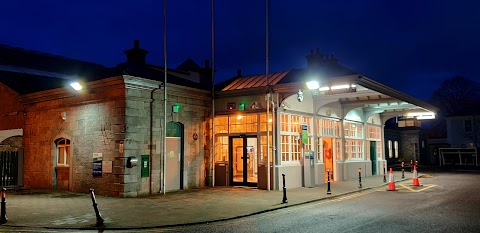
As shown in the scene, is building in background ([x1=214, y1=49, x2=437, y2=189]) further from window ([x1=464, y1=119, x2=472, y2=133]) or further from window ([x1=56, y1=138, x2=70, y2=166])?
window ([x1=464, y1=119, x2=472, y2=133])

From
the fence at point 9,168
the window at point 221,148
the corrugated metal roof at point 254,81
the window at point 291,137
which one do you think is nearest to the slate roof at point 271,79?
the corrugated metal roof at point 254,81

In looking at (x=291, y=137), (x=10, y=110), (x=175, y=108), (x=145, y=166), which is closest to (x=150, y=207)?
(x=145, y=166)

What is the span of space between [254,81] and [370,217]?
10002mm

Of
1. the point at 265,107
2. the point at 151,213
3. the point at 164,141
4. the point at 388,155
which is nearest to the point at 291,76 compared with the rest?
the point at 265,107

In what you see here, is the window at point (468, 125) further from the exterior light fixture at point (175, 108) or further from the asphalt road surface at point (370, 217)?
the exterior light fixture at point (175, 108)

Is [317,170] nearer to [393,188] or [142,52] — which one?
[393,188]

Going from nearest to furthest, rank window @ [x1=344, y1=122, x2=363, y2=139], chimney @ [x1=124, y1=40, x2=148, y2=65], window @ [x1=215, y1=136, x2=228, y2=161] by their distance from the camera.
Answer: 1. window @ [x1=215, y1=136, x2=228, y2=161]
2. window @ [x1=344, y1=122, x2=363, y2=139]
3. chimney @ [x1=124, y1=40, x2=148, y2=65]

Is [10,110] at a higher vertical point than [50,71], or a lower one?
lower

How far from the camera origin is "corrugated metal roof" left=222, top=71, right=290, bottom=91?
59.9 ft

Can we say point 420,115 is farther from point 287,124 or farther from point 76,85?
point 76,85

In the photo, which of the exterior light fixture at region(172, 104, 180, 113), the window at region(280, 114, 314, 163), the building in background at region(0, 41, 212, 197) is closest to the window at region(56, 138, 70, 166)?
the building in background at region(0, 41, 212, 197)

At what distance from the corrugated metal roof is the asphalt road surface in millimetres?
6427

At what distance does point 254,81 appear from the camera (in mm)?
18859

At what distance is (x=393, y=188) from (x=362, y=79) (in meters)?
Answer: 4.90
